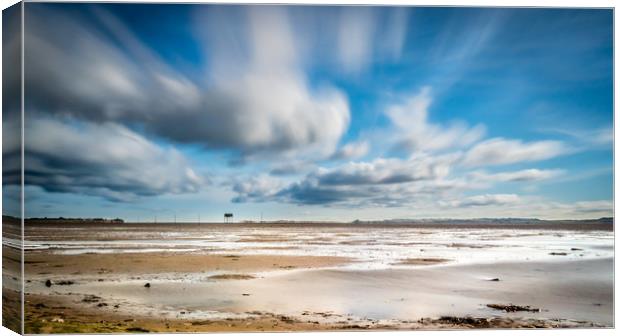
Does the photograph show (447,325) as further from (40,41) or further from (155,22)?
(40,41)

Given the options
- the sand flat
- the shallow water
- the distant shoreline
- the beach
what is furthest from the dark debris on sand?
the sand flat

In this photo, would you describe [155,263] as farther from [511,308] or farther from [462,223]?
[511,308]

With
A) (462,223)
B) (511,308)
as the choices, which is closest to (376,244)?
(462,223)

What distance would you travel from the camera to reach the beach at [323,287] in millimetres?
6621

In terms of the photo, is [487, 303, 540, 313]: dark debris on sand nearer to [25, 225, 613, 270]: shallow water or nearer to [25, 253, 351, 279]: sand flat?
[25, 225, 613, 270]: shallow water

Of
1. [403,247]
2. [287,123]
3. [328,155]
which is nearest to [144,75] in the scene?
[287,123]

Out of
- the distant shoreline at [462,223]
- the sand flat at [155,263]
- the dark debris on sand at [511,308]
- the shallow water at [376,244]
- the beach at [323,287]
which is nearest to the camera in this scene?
the beach at [323,287]

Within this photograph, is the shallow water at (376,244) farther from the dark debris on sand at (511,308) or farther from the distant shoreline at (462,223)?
the dark debris on sand at (511,308)

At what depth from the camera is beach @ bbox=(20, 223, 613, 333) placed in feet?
21.7

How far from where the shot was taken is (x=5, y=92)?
6410 millimetres

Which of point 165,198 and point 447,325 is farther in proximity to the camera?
point 165,198

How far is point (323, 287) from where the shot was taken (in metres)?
7.30

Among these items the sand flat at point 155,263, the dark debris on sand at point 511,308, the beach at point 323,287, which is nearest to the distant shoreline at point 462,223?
the beach at point 323,287

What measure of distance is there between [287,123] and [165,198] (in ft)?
6.34
